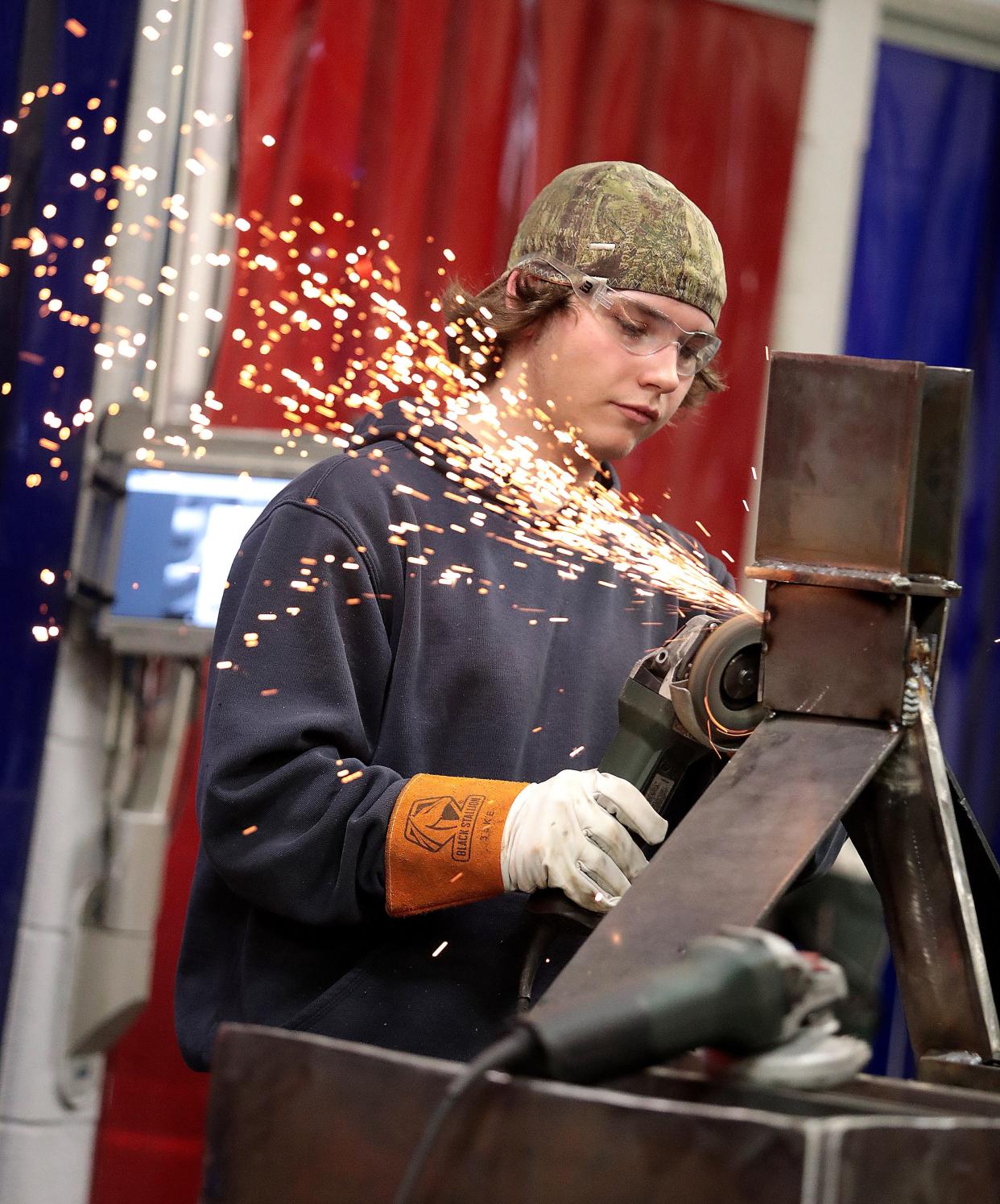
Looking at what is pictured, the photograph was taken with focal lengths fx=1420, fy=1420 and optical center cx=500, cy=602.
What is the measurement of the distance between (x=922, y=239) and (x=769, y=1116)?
328cm

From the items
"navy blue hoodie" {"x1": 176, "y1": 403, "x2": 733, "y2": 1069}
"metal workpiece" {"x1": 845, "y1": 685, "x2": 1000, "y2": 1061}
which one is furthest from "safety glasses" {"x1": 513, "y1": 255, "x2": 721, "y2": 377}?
"metal workpiece" {"x1": 845, "y1": 685, "x2": 1000, "y2": 1061}

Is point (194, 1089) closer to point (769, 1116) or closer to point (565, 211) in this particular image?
point (565, 211)

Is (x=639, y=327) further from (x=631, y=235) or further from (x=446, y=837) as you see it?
(x=446, y=837)

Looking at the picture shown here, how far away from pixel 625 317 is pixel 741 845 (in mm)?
851

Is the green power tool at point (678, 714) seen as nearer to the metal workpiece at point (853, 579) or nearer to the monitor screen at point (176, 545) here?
the metal workpiece at point (853, 579)

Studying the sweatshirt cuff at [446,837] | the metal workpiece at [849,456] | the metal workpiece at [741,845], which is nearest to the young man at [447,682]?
the sweatshirt cuff at [446,837]

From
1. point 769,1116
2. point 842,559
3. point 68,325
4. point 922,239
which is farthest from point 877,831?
point 922,239

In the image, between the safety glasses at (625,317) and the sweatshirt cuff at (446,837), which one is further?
the safety glasses at (625,317)

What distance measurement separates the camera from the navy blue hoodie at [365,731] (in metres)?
1.41

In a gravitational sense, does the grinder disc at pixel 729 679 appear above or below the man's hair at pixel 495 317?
below

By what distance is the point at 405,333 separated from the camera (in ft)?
10.2

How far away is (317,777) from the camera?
4.61 feet

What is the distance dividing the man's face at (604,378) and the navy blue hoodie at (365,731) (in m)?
0.16

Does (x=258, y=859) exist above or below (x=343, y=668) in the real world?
below
